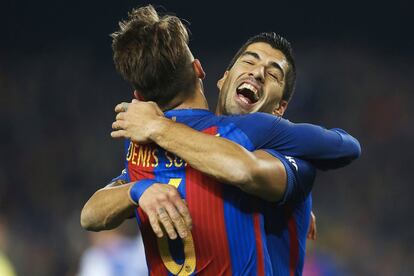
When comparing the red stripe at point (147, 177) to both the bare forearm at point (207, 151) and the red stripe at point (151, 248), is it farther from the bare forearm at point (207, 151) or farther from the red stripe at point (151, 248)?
the bare forearm at point (207, 151)

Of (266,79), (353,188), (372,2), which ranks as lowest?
(353,188)

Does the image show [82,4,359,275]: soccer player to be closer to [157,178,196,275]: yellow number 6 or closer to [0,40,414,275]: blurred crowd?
[157,178,196,275]: yellow number 6

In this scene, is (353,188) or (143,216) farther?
(353,188)

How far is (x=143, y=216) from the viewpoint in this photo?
2.79 m

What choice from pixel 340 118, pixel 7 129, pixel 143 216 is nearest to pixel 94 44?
pixel 7 129

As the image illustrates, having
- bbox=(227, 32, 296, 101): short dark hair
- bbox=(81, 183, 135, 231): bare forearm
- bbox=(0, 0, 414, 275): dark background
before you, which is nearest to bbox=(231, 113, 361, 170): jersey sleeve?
bbox=(81, 183, 135, 231): bare forearm

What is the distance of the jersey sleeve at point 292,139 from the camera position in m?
2.61

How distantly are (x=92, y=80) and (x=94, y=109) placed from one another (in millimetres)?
420

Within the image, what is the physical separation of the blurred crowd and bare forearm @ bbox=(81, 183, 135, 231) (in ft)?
13.9

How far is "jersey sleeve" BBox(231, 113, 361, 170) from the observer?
261 cm

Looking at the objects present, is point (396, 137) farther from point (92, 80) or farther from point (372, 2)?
point (92, 80)

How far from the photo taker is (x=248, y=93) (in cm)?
343

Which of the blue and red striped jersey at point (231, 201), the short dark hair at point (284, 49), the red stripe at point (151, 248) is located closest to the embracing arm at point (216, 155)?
the blue and red striped jersey at point (231, 201)

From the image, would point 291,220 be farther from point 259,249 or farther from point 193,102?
point 193,102
